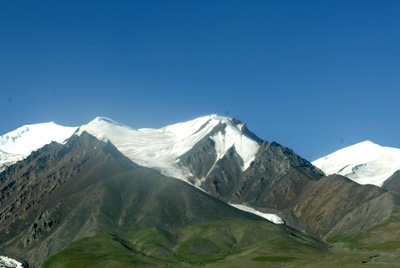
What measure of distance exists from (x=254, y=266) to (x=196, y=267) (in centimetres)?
2468

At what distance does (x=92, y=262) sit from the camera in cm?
19075

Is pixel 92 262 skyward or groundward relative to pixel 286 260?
groundward

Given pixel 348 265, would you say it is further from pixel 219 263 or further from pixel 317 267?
pixel 219 263

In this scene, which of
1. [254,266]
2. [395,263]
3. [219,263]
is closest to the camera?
[395,263]

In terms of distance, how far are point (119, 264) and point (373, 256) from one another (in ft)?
299

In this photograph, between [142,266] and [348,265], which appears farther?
[142,266]

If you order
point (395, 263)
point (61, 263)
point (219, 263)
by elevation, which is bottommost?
point (61, 263)

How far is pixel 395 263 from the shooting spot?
162m

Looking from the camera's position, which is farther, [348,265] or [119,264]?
[119,264]

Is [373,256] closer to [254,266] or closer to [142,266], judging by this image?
[254,266]

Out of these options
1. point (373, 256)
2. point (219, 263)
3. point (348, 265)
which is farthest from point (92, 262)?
point (373, 256)

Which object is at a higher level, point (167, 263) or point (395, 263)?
point (395, 263)

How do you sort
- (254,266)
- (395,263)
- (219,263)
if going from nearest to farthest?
(395,263)
(254,266)
(219,263)

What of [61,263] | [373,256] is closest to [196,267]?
[61,263]
